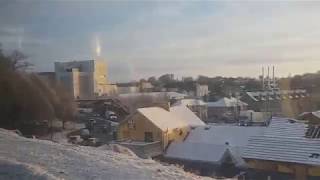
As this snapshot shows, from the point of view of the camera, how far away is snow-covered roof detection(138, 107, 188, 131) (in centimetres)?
1038

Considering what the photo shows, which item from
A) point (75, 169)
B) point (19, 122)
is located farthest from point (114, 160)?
point (19, 122)

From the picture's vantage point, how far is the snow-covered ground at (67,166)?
9.93 ft

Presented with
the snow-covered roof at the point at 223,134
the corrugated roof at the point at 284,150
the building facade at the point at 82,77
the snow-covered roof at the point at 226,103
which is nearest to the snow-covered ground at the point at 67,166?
the building facade at the point at 82,77

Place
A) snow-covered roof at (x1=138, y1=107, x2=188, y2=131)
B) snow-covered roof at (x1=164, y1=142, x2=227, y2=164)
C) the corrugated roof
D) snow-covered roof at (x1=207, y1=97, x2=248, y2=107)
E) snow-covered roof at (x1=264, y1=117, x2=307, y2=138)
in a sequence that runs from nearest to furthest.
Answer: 1. the corrugated roof
2. snow-covered roof at (x1=264, y1=117, x2=307, y2=138)
3. snow-covered roof at (x1=164, y1=142, x2=227, y2=164)
4. snow-covered roof at (x1=138, y1=107, x2=188, y2=131)
5. snow-covered roof at (x1=207, y1=97, x2=248, y2=107)

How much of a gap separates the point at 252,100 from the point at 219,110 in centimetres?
137

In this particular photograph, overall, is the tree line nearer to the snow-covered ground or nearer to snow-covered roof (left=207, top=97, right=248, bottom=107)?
the snow-covered ground

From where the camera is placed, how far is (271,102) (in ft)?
46.6

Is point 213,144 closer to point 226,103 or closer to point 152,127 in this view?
point 152,127

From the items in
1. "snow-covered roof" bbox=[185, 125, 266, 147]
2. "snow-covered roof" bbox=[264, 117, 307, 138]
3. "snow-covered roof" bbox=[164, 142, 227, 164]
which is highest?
"snow-covered roof" bbox=[264, 117, 307, 138]

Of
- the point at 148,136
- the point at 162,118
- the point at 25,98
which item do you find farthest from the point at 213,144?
the point at 25,98

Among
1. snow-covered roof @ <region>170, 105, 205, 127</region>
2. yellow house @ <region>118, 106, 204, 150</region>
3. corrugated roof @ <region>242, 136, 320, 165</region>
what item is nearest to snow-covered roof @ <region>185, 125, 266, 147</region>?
yellow house @ <region>118, 106, 204, 150</region>

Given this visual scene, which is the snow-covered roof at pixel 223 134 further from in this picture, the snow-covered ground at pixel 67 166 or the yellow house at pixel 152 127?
the snow-covered ground at pixel 67 166

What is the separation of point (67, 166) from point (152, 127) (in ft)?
22.9

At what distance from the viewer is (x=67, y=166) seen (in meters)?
3.47
